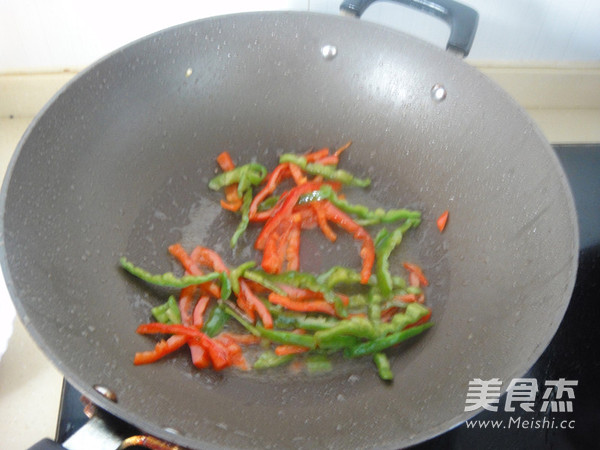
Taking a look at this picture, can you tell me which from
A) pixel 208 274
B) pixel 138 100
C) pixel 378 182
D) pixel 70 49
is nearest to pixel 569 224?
pixel 378 182

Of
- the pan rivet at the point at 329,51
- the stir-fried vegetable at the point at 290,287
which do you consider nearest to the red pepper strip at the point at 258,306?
the stir-fried vegetable at the point at 290,287

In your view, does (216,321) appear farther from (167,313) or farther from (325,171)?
(325,171)

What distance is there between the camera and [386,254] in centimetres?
108

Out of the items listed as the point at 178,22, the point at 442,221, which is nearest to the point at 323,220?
the point at 442,221

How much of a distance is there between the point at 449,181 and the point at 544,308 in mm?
370

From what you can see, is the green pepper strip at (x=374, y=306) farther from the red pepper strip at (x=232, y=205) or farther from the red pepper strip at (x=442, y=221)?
the red pepper strip at (x=232, y=205)

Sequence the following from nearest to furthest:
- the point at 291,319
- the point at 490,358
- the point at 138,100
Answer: the point at 490,358, the point at 291,319, the point at 138,100

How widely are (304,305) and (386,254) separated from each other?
197mm

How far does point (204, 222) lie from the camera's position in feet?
3.85

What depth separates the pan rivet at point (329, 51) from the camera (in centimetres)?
121

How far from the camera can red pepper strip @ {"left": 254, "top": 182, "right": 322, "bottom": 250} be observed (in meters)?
1.13

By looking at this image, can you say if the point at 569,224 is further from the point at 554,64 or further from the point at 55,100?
the point at 55,100

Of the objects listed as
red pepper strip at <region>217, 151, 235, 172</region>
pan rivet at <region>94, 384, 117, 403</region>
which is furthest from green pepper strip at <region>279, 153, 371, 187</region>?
pan rivet at <region>94, 384, 117, 403</region>

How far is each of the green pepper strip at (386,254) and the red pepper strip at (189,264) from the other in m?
0.30
